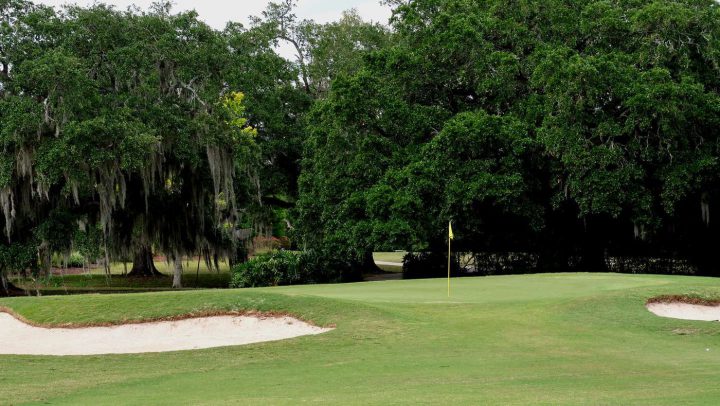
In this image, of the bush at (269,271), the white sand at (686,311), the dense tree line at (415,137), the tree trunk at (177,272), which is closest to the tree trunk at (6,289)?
the dense tree line at (415,137)

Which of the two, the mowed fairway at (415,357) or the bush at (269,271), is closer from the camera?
the mowed fairway at (415,357)

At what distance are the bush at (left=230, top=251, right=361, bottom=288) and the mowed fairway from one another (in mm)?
13360

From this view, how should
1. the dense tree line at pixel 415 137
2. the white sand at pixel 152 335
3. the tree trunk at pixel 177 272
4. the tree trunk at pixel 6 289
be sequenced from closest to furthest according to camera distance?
the white sand at pixel 152 335
the dense tree line at pixel 415 137
the tree trunk at pixel 6 289
the tree trunk at pixel 177 272

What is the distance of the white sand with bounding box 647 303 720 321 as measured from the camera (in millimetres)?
16312

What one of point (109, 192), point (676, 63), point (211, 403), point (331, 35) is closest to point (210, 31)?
point (109, 192)

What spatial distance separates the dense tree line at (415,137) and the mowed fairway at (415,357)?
913 cm

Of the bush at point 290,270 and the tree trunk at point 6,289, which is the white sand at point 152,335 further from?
the bush at point 290,270

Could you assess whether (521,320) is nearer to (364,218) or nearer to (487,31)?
(364,218)

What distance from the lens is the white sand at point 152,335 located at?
46.6 ft

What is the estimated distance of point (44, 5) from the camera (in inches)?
1119

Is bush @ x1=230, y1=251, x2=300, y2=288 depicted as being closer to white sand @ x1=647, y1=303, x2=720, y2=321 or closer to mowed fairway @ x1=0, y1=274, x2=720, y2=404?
mowed fairway @ x1=0, y1=274, x2=720, y2=404

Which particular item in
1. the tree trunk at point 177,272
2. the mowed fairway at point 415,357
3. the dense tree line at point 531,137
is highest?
the dense tree line at point 531,137

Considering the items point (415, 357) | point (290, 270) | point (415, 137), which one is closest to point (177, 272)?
point (290, 270)

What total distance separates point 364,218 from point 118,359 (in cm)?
1872
